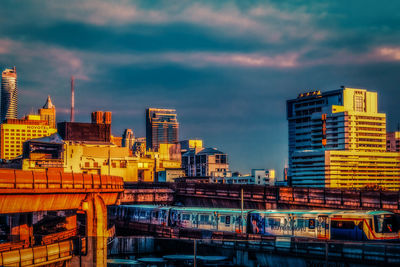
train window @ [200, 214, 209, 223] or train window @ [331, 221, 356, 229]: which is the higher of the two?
train window @ [331, 221, 356, 229]

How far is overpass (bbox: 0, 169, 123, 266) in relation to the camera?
1168 inches

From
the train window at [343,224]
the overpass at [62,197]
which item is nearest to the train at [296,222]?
the train window at [343,224]

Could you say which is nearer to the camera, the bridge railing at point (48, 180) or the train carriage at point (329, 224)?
Answer: the bridge railing at point (48, 180)

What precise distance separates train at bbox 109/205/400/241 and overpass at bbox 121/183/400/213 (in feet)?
36.8

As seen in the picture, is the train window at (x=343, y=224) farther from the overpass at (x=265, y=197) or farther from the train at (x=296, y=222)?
the overpass at (x=265, y=197)

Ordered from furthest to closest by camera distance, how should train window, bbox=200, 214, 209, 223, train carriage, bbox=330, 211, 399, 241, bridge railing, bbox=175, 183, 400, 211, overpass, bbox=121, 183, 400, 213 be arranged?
overpass, bbox=121, 183, 400, 213 < bridge railing, bbox=175, 183, 400, 211 < train window, bbox=200, 214, 209, 223 < train carriage, bbox=330, 211, 399, 241

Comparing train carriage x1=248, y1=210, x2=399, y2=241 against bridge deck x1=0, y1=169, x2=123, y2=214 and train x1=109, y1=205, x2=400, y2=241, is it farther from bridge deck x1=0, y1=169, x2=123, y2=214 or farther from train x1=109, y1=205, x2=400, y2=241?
bridge deck x1=0, y1=169, x2=123, y2=214

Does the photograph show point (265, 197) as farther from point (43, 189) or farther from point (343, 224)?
point (43, 189)

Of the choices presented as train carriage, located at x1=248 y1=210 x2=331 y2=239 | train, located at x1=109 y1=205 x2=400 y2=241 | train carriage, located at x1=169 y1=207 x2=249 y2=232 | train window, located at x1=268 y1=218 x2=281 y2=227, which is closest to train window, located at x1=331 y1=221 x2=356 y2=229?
train, located at x1=109 y1=205 x2=400 y2=241

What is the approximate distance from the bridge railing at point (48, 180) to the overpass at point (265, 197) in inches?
1072

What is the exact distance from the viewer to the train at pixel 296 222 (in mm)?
42562

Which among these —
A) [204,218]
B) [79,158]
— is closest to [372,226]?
[204,218]

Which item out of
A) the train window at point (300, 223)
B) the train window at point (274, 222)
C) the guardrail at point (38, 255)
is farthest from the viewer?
the train window at point (274, 222)

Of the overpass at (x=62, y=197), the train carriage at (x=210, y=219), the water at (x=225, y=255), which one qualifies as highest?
the overpass at (x=62, y=197)
